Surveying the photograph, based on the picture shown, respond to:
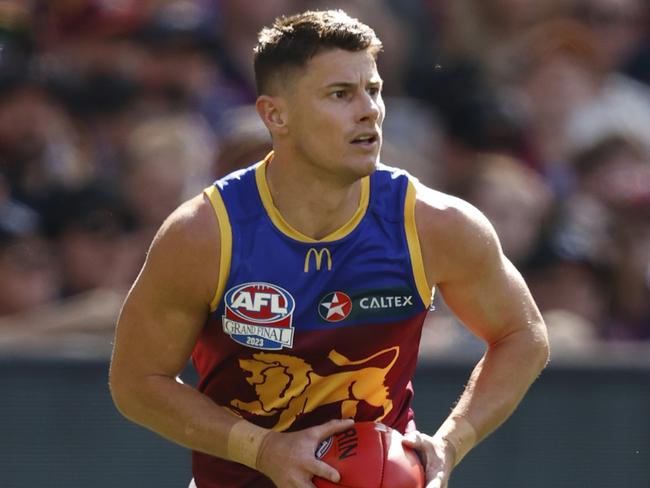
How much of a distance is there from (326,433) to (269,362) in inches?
14.3

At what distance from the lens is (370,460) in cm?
441

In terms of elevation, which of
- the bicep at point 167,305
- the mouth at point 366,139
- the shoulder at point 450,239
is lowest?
the bicep at point 167,305

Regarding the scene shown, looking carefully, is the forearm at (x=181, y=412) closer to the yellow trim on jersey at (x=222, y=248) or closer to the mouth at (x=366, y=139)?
the yellow trim on jersey at (x=222, y=248)

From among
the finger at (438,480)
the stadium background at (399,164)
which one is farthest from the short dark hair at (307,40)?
the stadium background at (399,164)

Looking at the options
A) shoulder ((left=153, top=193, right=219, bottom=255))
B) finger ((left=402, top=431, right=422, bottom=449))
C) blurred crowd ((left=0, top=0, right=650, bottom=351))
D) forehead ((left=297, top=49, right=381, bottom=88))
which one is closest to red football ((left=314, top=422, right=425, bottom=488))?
finger ((left=402, top=431, right=422, bottom=449))

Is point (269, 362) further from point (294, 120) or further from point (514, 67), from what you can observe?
point (514, 67)

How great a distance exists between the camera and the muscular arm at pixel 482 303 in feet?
15.2

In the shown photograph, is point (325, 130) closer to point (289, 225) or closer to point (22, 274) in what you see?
point (289, 225)

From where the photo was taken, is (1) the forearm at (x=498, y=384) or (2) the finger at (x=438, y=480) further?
(1) the forearm at (x=498, y=384)

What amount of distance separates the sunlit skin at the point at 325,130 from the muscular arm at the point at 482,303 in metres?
0.30

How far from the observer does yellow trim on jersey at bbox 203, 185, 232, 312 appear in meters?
4.54

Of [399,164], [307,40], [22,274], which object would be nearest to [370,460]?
[307,40]

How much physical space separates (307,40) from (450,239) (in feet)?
2.47

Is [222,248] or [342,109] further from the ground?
[342,109]
